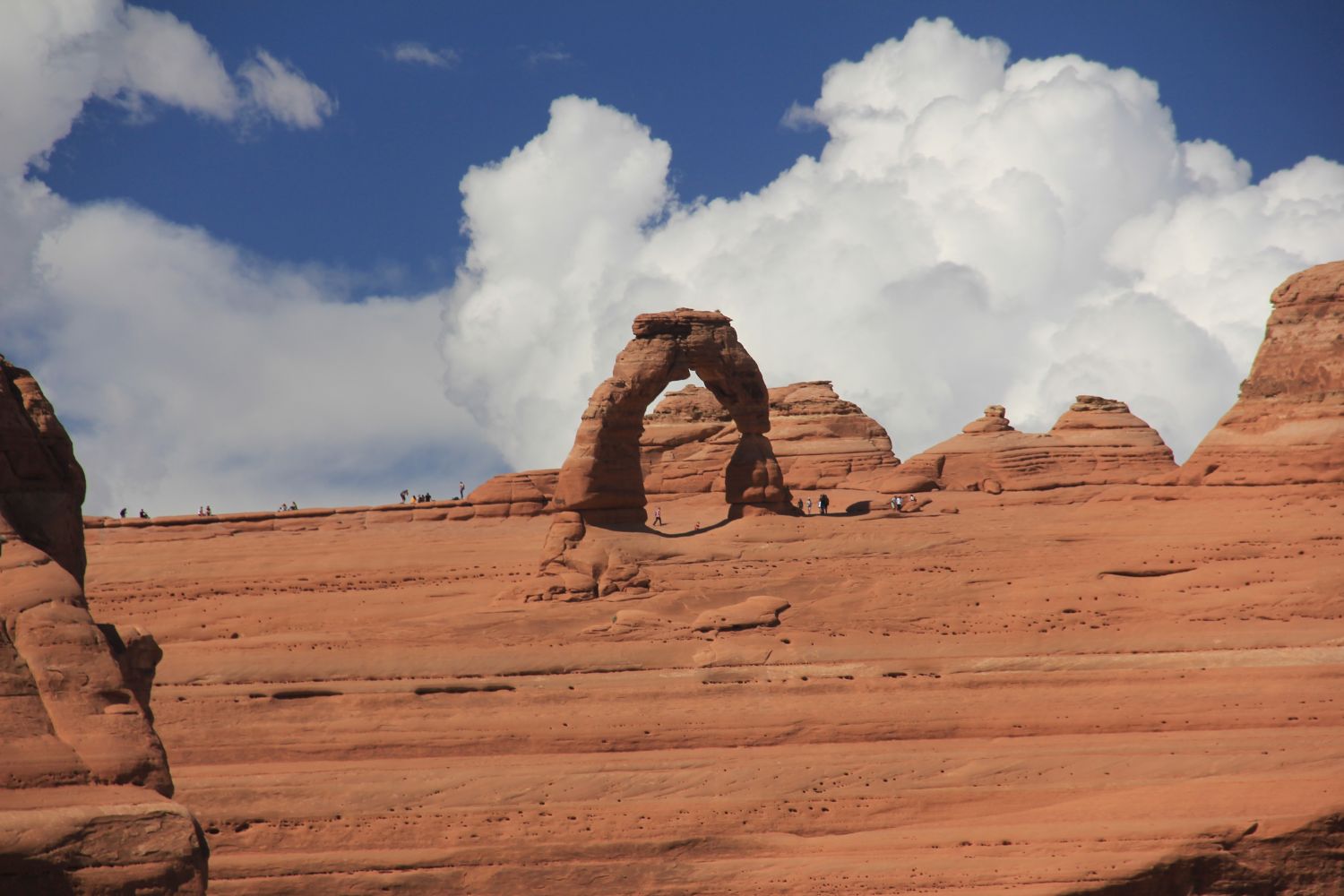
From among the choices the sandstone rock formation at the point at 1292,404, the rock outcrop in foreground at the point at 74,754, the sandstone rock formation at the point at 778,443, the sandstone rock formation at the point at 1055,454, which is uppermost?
the sandstone rock formation at the point at 778,443

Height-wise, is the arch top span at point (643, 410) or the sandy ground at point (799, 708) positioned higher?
the arch top span at point (643, 410)

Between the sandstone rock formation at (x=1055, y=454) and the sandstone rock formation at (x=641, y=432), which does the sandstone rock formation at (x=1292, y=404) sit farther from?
the sandstone rock formation at (x=1055, y=454)

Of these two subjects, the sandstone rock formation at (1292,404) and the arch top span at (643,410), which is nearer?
the sandstone rock formation at (1292,404)

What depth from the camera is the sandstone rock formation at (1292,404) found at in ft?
102

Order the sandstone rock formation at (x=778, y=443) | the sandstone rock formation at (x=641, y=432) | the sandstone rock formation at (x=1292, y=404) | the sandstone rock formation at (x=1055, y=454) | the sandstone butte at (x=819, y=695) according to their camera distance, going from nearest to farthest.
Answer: the sandstone butte at (x=819, y=695), the sandstone rock formation at (x=1292, y=404), the sandstone rock formation at (x=641, y=432), the sandstone rock formation at (x=1055, y=454), the sandstone rock formation at (x=778, y=443)

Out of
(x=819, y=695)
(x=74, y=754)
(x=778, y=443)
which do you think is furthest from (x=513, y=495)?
(x=74, y=754)

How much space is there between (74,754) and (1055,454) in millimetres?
40043

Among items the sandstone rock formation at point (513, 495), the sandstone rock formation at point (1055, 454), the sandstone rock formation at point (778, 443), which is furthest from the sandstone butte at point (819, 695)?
the sandstone rock formation at point (778, 443)

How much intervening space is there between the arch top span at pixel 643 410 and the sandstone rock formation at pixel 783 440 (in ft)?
37.5

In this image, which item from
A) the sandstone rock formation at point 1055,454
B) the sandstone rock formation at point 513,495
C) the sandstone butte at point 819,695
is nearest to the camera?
the sandstone butte at point 819,695

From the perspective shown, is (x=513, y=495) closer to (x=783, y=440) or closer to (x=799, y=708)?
(x=783, y=440)

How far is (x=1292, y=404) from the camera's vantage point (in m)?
31.8

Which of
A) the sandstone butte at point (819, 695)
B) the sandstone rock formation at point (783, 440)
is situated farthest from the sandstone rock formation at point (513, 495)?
the sandstone butte at point (819, 695)

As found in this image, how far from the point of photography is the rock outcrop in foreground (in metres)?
10.8
